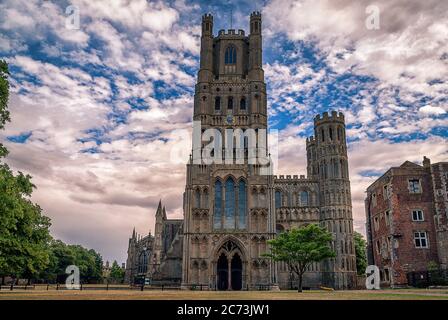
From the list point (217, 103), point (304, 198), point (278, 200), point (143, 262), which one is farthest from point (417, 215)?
point (143, 262)

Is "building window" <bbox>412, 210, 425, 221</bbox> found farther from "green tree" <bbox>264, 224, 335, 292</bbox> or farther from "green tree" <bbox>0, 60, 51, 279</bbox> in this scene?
"green tree" <bbox>0, 60, 51, 279</bbox>

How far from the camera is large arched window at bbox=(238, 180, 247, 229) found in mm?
57688

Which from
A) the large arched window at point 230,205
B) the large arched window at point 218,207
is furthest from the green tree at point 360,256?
the large arched window at point 218,207

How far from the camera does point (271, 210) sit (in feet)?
189

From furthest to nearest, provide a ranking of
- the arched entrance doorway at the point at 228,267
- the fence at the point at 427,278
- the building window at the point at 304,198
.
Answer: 1. the building window at the point at 304,198
2. the arched entrance doorway at the point at 228,267
3. the fence at the point at 427,278

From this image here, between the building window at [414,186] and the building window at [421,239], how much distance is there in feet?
15.3

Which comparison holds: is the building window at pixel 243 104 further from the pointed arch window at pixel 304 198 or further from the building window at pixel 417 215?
the building window at pixel 417 215

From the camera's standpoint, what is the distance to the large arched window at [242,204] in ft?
189

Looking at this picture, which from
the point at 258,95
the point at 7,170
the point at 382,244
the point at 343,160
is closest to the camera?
the point at 7,170

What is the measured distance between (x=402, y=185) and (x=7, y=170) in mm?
38849

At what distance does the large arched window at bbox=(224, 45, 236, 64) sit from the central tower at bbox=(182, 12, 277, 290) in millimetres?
86

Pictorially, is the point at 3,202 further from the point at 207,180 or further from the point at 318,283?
the point at 318,283
